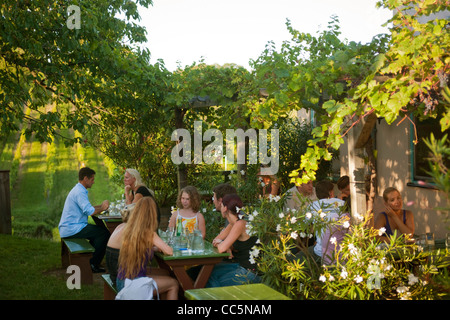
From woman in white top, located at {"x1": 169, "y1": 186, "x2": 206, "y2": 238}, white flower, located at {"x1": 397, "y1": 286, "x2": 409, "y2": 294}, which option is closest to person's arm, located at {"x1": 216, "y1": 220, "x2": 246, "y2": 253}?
woman in white top, located at {"x1": 169, "y1": 186, "x2": 206, "y2": 238}

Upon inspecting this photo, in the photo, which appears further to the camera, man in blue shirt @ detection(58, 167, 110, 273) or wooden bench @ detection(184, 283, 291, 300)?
man in blue shirt @ detection(58, 167, 110, 273)

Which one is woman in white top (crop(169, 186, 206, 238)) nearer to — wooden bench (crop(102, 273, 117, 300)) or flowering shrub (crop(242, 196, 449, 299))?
wooden bench (crop(102, 273, 117, 300))

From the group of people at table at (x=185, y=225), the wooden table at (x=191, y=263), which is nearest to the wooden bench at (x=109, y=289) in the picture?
the group of people at table at (x=185, y=225)

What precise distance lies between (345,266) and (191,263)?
1.35 metres

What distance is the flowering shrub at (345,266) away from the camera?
12.8 feet

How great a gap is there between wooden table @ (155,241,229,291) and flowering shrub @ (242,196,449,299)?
45cm

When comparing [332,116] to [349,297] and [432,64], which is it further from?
[349,297]

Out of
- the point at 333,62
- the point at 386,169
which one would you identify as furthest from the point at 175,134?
the point at 333,62

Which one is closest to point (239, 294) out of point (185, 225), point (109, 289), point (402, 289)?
point (402, 289)

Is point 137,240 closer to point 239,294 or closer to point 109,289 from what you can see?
point 239,294

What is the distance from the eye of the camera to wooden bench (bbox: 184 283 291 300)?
11.3 feet

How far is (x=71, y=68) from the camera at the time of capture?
7.61 metres

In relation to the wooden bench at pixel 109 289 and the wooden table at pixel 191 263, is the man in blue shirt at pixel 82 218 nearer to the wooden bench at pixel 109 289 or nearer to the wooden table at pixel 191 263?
the wooden bench at pixel 109 289

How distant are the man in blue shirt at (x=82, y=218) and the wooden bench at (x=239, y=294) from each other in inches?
138
